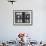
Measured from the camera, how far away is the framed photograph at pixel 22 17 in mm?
4898

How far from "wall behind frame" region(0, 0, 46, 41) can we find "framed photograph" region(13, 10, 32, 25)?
0.12 meters

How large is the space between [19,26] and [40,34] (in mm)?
842

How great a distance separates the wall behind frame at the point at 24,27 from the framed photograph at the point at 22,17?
115 mm

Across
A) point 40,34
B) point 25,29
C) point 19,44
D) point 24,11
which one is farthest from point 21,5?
point 19,44

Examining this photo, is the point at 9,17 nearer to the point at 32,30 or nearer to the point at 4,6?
the point at 4,6

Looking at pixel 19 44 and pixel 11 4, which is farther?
pixel 11 4

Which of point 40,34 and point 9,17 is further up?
point 9,17

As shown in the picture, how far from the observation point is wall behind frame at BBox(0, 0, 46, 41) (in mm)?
4887

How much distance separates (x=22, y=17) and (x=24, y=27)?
38 centimetres

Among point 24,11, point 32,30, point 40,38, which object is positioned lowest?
point 40,38

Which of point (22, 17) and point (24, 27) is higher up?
point (22, 17)

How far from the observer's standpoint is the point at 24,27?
492cm

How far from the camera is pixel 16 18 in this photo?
16.2 feet

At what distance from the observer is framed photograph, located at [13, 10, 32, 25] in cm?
490
